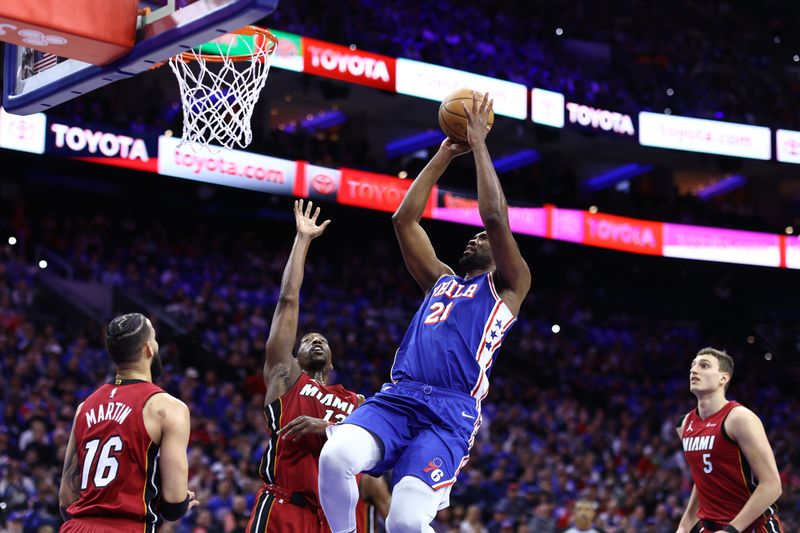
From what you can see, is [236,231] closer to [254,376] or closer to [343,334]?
[343,334]

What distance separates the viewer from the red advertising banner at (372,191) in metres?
19.4

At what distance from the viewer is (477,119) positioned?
5.08 metres

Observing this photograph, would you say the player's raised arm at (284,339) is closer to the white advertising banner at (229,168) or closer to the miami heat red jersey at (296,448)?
the miami heat red jersey at (296,448)

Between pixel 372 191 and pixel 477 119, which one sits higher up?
pixel 372 191

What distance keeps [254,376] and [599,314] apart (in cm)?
1249

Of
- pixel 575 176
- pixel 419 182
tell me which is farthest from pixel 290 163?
pixel 419 182

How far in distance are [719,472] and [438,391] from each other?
221cm

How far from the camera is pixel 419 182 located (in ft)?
17.6

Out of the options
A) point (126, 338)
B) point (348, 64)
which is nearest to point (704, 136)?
point (348, 64)

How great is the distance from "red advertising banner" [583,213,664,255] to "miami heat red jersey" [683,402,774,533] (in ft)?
51.5

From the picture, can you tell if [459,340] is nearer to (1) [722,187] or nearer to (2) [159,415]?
(2) [159,415]

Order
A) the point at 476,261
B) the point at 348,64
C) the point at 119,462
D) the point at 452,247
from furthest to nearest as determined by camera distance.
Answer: the point at 452,247 < the point at 348,64 < the point at 476,261 < the point at 119,462

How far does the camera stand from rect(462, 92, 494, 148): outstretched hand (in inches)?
197

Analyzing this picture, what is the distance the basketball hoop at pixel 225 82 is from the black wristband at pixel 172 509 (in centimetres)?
257
